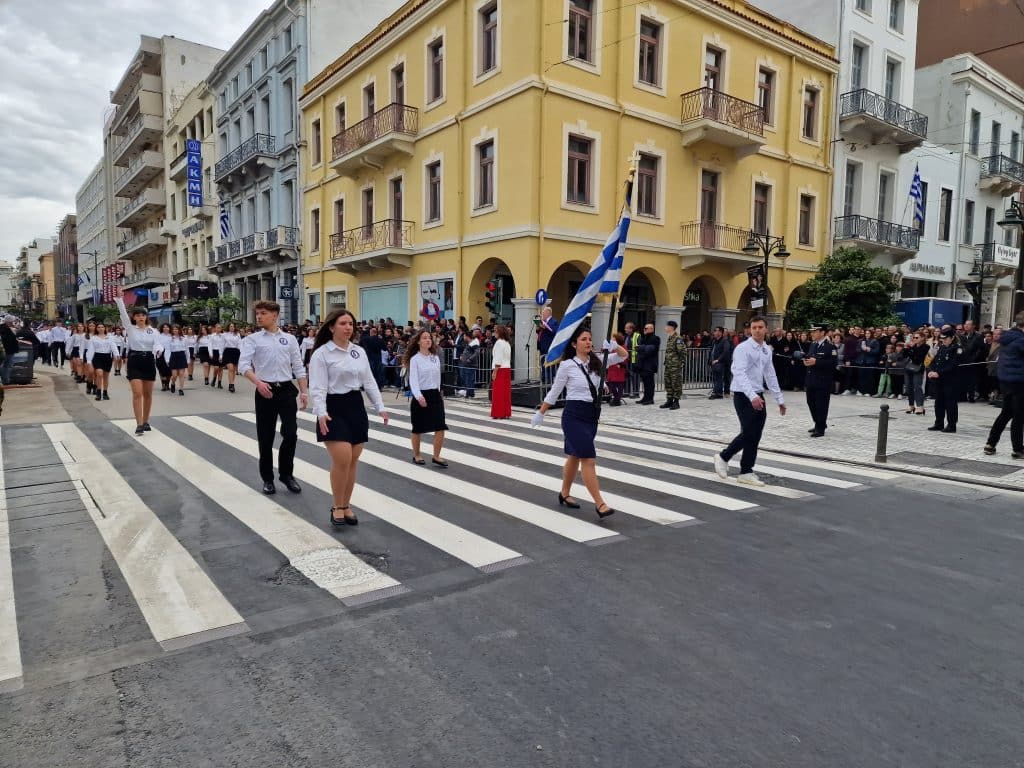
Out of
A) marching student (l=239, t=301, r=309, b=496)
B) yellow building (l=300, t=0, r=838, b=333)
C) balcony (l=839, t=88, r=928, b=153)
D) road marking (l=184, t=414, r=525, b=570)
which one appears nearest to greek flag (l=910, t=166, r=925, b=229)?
balcony (l=839, t=88, r=928, b=153)

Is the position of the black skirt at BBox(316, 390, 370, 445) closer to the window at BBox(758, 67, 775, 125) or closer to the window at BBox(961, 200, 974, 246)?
the window at BBox(758, 67, 775, 125)

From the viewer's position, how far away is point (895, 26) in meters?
27.3

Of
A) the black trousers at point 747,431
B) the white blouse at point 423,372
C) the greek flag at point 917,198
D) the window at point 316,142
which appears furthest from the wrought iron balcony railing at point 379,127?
the greek flag at point 917,198

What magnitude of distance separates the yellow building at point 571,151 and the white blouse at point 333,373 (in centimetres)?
1289

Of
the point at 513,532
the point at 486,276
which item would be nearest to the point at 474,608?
the point at 513,532

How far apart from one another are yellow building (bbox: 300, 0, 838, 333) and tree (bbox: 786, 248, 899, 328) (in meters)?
1.09

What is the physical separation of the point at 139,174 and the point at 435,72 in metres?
38.8

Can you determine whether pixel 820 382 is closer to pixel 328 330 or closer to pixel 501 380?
pixel 501 380

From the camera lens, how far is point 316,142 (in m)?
29.3

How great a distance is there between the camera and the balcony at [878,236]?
2606 cm

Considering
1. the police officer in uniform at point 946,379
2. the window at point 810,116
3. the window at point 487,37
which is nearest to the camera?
the police officer in uniform at point 946,379

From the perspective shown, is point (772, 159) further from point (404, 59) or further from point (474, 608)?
point (474, 608)

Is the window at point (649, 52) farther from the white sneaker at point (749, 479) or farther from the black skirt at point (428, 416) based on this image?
the white sneaker at point (749, 479)

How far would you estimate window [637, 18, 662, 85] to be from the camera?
2022 cm
